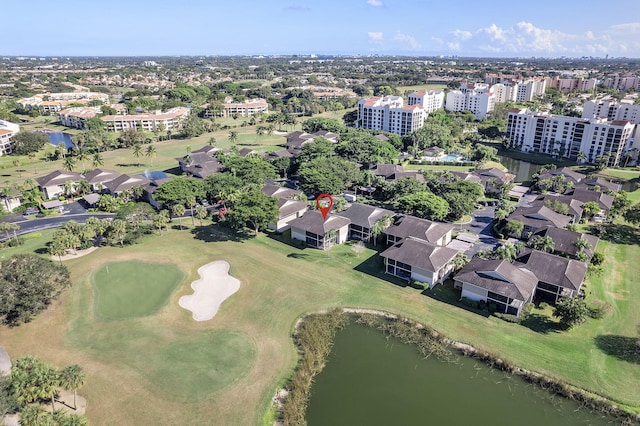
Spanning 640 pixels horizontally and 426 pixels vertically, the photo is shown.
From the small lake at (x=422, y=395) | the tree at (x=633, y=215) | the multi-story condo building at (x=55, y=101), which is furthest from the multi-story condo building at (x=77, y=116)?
the tree at (x=633, y=215)

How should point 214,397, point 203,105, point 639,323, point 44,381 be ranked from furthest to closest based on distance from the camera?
point 203,105 → point 639,323 → point 214,397 → point 44,381

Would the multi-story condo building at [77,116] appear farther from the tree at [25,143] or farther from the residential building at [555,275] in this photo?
the residential building at [555,275]

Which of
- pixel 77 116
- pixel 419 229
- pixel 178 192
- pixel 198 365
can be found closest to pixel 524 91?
pixel 419 229

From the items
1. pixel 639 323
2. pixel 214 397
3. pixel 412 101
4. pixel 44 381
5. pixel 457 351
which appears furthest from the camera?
pixel 412 101

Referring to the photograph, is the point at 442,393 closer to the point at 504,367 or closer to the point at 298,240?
the point at 504,367

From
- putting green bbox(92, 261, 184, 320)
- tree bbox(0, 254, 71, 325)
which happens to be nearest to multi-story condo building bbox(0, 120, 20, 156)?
putting green bbox(92, 261, 184, 320)

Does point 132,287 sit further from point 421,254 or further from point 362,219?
point 421,254

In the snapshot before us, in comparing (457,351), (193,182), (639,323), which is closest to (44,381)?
(457,351)

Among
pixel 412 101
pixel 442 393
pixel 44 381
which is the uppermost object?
pixel 412 101
